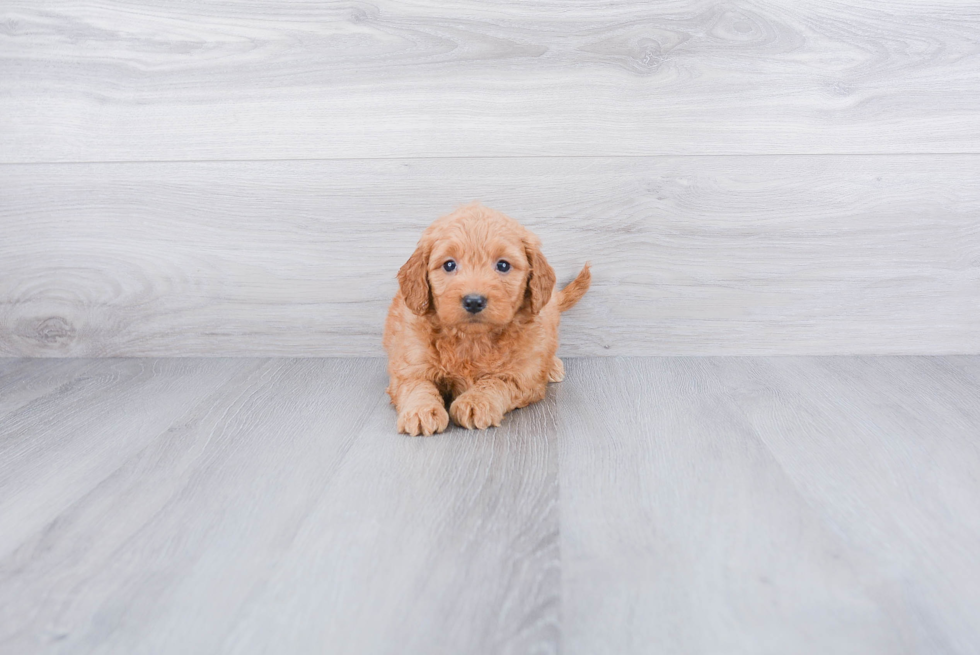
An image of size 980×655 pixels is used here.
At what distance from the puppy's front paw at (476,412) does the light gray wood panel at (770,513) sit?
5.8 inches

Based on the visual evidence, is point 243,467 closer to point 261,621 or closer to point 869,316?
point 261,621

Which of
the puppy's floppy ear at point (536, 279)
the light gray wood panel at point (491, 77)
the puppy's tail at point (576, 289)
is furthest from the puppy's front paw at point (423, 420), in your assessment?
the light gray wood panel at point (491, 77)

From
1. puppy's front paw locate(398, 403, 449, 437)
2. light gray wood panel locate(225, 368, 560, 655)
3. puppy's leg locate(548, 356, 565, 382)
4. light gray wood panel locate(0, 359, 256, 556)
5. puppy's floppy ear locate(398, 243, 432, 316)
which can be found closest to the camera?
light gray wood panel locate(225, 368, 560, 655)

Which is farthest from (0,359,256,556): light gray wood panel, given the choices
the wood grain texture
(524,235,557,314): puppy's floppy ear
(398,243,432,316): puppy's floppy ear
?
(524,235,557,314): puppy's floppy ear

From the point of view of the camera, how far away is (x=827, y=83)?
180 cm

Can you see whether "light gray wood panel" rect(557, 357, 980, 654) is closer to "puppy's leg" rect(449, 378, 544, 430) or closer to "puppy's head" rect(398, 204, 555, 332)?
"puppy's leg" rect(449, 378, 544, 430)

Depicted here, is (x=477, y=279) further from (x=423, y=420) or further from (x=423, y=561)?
(x=423, y=561)

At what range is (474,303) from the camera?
138 cm

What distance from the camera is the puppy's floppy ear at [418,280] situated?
1.47 meters

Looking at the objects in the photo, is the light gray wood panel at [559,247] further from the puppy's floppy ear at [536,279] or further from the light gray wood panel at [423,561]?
the light gray wood panel at [423,561]

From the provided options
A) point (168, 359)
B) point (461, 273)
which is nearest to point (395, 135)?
point (461, 273)

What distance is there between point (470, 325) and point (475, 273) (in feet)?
0.37

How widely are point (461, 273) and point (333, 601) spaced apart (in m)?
0.77

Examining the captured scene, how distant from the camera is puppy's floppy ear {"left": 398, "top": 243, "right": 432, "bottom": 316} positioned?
1.47m
